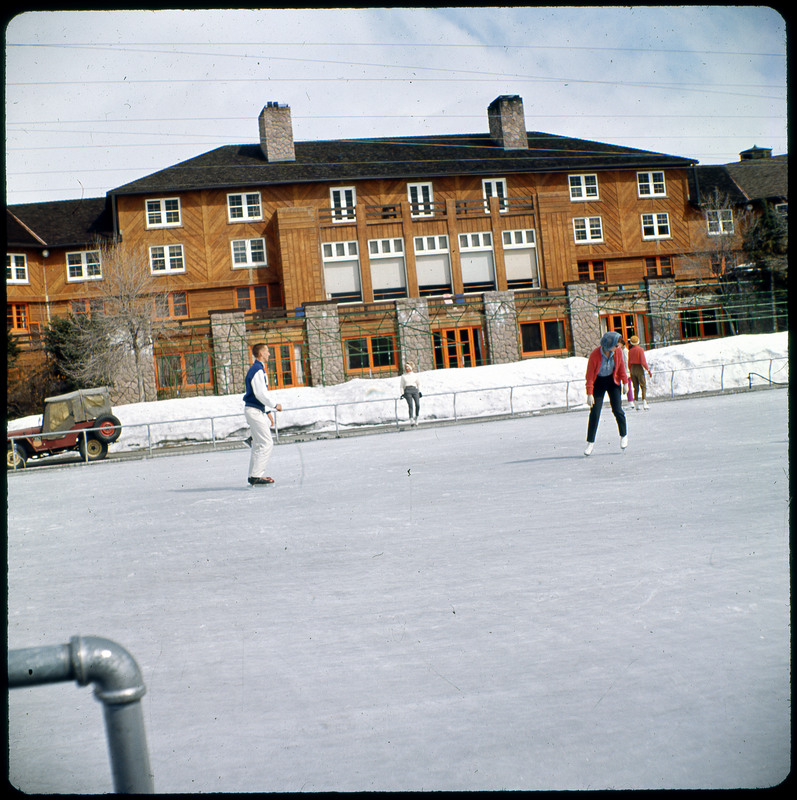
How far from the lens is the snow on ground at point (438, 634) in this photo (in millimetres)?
2734

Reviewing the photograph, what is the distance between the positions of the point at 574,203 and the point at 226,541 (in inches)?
1642

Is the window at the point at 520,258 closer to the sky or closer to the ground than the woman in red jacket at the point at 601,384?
closer to the sky

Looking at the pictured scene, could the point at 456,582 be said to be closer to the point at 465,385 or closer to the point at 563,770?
the point at 563,770

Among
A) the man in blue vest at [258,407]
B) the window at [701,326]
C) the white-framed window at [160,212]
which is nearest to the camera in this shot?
the man in blue vest at [258,407]

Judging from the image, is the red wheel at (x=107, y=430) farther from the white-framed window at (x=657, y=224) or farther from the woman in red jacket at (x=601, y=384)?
the white-framed window at (x=657, y=224)

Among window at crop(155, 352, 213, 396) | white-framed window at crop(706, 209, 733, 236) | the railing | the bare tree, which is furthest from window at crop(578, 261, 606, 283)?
the bare tree

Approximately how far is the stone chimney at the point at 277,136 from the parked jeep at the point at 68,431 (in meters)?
24.3

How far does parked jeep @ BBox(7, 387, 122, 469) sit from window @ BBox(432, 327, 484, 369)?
1890 cm

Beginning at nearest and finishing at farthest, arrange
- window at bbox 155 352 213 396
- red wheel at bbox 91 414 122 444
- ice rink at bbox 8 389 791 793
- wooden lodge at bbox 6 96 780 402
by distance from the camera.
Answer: ice rink at bbox 8 389 791 793
red wheel at bbox 91 414 122 444
window at bbox 155 352 213 396
wooden lodge at bbox 6 96 780 402

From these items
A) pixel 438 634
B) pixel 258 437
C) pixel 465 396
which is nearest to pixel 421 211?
pixel 465 396

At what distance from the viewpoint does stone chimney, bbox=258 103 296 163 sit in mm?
42812

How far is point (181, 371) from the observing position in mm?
34094

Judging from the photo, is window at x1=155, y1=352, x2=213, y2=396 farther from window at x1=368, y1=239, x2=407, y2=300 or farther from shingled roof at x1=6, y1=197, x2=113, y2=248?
window at x1=368, y1=239, x2=407, y2=300

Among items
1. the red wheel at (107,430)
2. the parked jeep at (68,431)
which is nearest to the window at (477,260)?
the parked jeep at (68,431)
